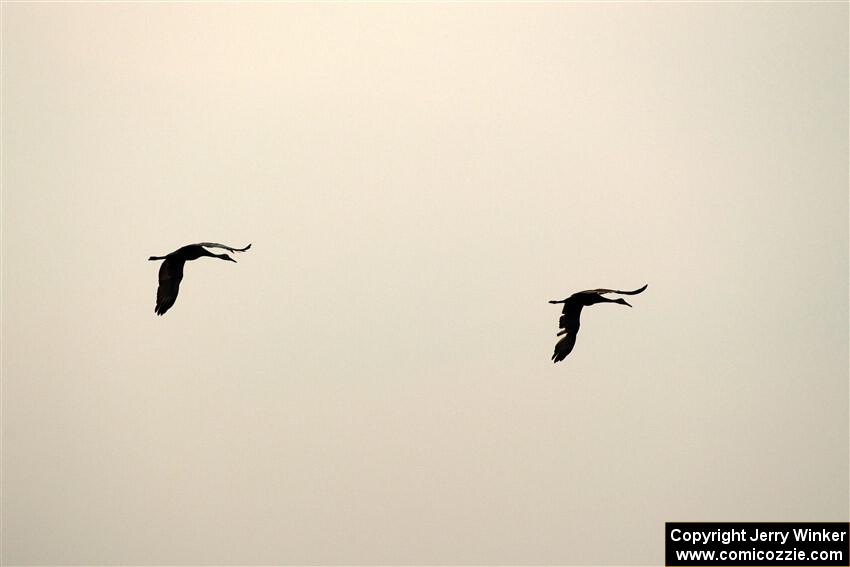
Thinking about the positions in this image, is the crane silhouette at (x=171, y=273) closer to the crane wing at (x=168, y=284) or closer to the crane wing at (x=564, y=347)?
the crane wing at (x=168, y=284)

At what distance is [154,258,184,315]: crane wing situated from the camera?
826cm

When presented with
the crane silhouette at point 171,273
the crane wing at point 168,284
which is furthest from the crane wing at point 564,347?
the crane wing at point 168,284

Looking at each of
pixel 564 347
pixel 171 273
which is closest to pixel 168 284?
pixel 171 273

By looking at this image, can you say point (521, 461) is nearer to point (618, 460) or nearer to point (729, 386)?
point (618, 460)

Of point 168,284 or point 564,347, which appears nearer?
point 168,284

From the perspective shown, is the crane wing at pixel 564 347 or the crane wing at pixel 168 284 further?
the crane wing at pixel 564 347

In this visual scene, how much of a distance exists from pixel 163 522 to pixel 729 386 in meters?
6.78

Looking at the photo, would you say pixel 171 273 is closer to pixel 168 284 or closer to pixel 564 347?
pixel 168 284

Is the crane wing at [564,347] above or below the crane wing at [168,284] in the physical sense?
below

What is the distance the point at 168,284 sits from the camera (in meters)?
8.32

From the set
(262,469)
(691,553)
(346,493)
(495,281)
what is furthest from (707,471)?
(262,469)

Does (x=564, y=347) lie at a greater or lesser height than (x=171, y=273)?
lesser

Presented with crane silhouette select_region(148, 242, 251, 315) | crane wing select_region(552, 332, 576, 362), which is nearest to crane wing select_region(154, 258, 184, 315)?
crane silhouette select_region(148, 242, 251, 315)

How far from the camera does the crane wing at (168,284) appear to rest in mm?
8258
